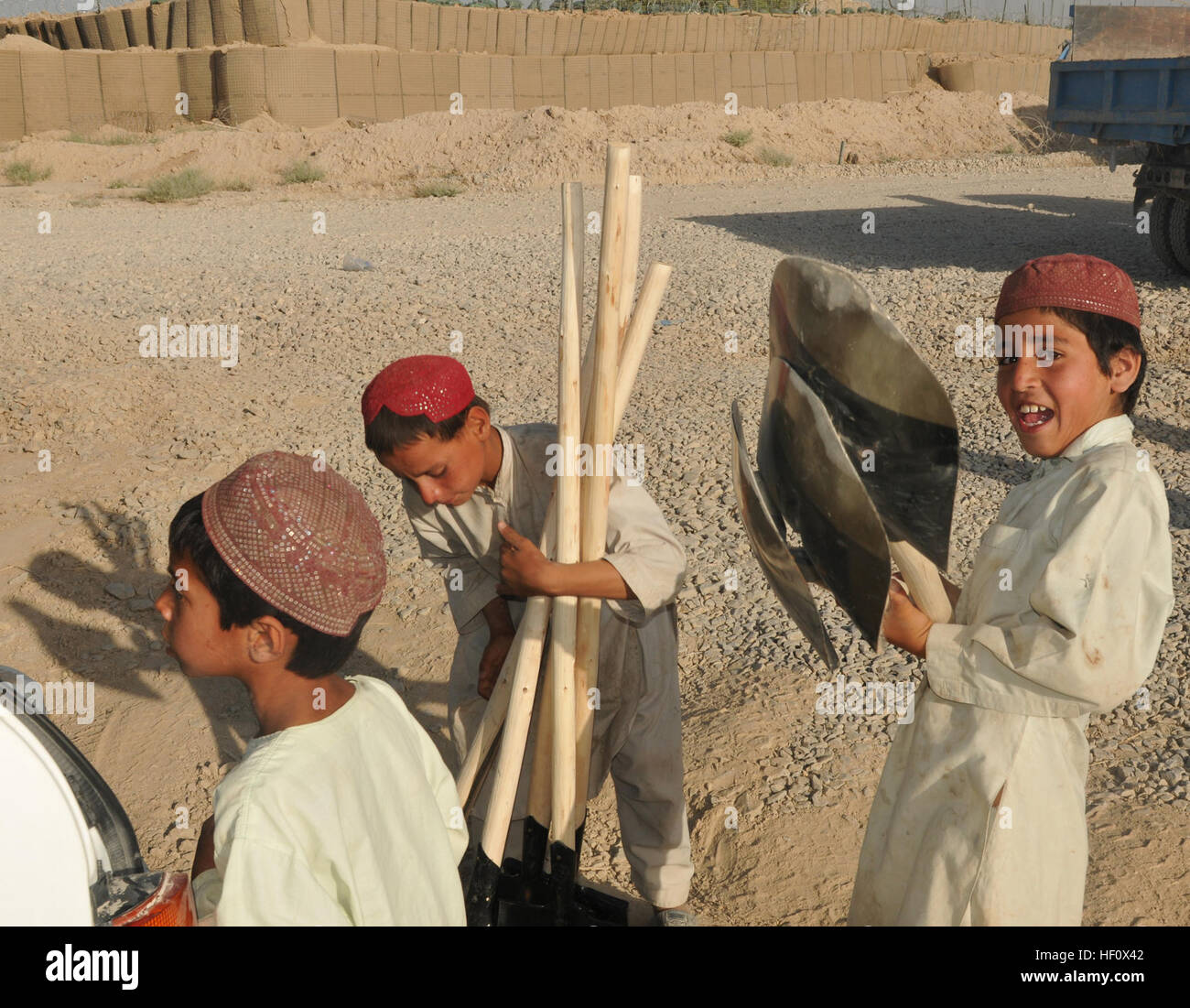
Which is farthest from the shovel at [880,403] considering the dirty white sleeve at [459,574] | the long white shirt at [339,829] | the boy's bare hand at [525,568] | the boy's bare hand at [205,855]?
the boy's bare hand at [205,855]

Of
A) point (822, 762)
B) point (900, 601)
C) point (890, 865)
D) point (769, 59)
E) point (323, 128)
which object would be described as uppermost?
point (769, 59)

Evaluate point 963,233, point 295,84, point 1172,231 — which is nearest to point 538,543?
point 1172,231

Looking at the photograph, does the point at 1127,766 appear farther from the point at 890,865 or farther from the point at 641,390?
the point at 641,390

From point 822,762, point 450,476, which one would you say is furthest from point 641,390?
point 450,476

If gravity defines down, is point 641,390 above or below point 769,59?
below

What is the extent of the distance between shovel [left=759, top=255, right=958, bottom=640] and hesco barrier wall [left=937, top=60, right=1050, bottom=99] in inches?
1008

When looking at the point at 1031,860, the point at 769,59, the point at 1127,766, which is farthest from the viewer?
the point at 769,59

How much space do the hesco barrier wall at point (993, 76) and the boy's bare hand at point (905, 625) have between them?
84.7 feet

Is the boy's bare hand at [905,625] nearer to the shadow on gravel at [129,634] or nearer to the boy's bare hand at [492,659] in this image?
the boy's bare hand at [492,659]

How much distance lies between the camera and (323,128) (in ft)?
61.5

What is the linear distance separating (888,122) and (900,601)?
21588mm

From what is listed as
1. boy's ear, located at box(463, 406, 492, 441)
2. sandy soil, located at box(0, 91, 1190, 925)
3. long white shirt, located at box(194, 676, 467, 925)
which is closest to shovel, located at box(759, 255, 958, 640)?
boy's ear, located at box(463, 406, 492, 441)

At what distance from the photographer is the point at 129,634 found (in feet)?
13.6

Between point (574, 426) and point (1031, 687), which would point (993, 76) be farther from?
point (1031, 687)
